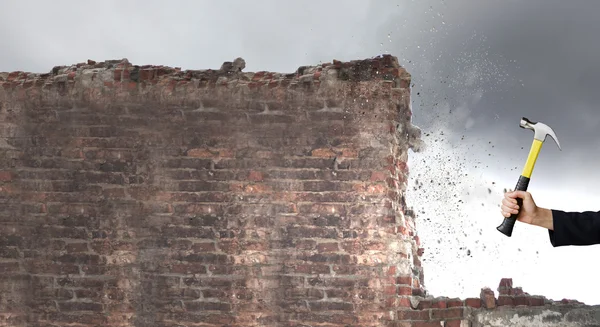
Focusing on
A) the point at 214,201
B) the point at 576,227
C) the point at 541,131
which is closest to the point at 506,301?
the point at 576,227

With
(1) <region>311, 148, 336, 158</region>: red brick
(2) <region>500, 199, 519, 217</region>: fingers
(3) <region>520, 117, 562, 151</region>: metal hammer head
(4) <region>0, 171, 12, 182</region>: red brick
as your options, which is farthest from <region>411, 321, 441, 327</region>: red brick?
(4) <region>0, 171, 12, 182</region>: red brick

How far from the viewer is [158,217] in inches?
223

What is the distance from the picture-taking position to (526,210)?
3.87m

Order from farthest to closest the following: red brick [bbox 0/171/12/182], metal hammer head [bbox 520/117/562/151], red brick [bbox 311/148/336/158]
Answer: red brick [bbox 0/171/12/182] → red brick [bbox 311/148/336/158] → metal hammer head [bbox 520/117/562/151]

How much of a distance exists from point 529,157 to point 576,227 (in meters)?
0.48

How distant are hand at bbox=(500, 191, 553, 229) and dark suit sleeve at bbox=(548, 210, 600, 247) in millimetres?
51

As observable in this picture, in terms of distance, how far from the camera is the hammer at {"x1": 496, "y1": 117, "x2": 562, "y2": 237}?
12.7 ft

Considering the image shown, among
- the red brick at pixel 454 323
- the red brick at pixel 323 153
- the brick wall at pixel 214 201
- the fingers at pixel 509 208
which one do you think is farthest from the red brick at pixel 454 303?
the fingers at pixel 509 208

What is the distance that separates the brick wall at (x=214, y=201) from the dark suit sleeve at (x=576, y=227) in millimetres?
1569

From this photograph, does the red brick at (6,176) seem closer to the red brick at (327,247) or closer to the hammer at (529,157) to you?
the red brick at (327,247)

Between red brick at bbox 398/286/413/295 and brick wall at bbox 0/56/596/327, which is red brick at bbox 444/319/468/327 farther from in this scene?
red brick at bbox 398/286/413/295

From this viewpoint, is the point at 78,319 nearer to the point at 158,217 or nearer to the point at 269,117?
the point at 158,217

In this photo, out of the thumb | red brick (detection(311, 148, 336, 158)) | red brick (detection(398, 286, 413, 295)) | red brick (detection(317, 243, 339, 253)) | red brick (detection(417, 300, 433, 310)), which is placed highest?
red brick (detection(311, 148, 336, 158))

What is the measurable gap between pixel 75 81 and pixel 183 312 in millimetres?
2199
